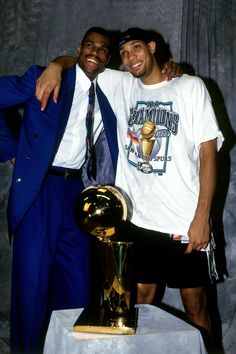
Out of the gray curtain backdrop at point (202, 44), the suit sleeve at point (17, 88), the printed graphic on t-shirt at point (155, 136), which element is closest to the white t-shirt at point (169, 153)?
the printed graphic on t-shirt at point (155, 136)

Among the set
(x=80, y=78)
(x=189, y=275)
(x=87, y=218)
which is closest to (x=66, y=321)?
(x=87, y=218)

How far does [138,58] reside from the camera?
179cm

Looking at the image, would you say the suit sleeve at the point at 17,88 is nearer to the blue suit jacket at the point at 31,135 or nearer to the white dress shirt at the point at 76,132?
the blue suit jacket at the point at 31,135

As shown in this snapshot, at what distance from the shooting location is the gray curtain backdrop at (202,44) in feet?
7.63

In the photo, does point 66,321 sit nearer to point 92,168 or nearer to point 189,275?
point 189,275

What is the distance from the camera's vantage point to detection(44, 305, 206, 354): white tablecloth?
3.75ft

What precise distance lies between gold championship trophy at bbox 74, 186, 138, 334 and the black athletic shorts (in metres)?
0.38

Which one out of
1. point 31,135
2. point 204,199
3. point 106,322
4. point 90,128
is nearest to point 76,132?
point 90,128

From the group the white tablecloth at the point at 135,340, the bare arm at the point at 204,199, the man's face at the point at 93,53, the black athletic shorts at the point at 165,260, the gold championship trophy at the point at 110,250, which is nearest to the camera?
the white tablecloth at the point at 135,340

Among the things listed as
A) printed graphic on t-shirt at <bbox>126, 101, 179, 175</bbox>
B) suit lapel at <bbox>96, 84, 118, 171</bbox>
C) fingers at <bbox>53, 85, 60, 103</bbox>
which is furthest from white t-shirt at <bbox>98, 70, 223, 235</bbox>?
fingers at <bbox>53, 85, 60, 103</bbox>

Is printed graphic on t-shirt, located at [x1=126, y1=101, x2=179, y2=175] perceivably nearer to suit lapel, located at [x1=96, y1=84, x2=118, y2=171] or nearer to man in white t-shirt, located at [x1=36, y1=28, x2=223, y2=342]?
man in white t-shirt, located at [x1=36, y1=28, x2=223, y2=342]

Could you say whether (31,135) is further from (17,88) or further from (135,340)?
(135,340)

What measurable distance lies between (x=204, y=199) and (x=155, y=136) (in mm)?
328

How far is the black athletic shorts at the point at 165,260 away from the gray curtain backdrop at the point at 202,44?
571mm
